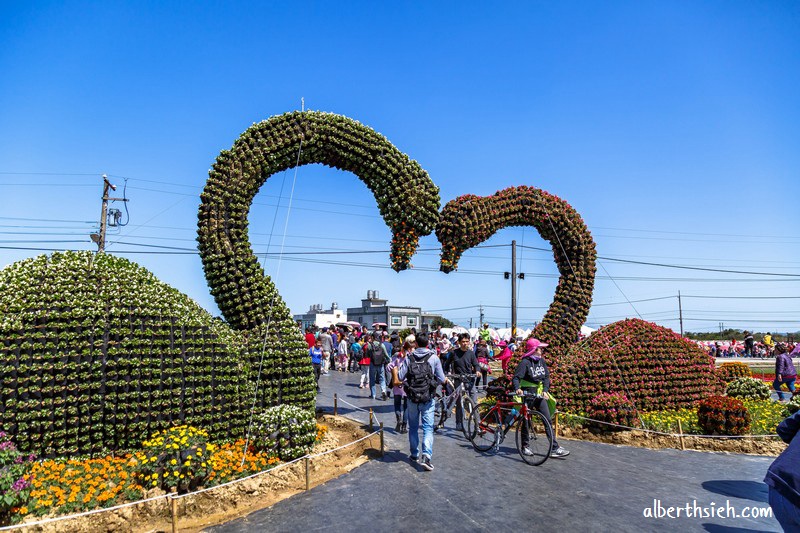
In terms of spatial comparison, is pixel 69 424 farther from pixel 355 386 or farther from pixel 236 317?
pixel 355 386

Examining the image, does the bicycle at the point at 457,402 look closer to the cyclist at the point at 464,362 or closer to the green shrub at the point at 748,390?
the cyclist at the point at 464,362

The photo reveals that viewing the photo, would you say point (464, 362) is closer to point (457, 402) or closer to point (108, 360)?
point (457, 402)

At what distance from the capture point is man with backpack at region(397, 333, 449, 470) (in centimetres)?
685

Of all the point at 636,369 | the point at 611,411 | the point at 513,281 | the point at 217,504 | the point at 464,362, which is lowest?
the point at 217,504

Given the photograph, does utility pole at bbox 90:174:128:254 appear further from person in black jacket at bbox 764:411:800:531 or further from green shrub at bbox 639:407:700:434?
person in black jacket at bbox 764:411:800:531

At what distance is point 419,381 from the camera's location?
7.00m

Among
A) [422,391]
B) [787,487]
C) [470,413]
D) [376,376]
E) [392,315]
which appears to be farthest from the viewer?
[392,315]

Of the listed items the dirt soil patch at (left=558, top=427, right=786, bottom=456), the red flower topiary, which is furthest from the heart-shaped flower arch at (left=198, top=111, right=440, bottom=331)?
the dirt soil patch at (left=558, top=427, right=786, bottom=456)

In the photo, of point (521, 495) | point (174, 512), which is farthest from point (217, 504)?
point (521, 495)

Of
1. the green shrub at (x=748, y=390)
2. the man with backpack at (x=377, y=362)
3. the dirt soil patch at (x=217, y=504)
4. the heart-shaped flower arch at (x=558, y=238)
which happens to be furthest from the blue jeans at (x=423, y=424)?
the green shrub at (x=748, y=390)

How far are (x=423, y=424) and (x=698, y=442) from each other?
5.25m

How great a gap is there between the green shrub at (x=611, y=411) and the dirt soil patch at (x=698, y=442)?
0.21m

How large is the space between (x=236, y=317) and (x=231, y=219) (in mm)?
1656

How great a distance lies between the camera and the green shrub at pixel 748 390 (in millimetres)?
12469
